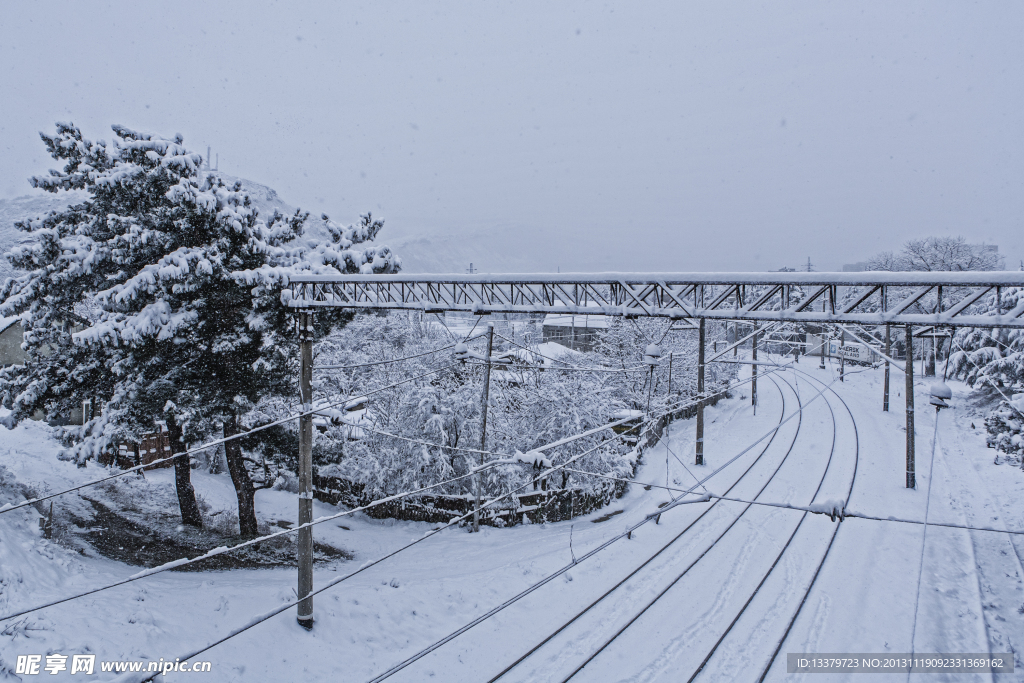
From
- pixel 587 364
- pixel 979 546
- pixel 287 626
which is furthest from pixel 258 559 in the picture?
pixel 979 546

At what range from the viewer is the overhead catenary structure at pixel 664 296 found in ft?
15.1

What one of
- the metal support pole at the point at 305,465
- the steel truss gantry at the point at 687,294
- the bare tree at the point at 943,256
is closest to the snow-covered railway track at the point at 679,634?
the metal support pole at the point at 305,465

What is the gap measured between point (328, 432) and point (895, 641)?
15019mm

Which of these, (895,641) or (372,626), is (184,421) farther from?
(895,641)

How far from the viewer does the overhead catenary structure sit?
459 centimetres

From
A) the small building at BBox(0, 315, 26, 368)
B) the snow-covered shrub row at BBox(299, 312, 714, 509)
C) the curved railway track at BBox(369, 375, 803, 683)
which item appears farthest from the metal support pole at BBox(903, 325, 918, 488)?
the small building at BBox(0, 315, 26, 368)

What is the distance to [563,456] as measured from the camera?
15141mm

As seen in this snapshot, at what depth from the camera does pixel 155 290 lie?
30.5 ft

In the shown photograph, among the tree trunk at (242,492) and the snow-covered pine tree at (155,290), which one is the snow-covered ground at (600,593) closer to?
the tree trunk at (242,492)

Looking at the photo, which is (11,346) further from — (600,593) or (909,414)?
(909,414)

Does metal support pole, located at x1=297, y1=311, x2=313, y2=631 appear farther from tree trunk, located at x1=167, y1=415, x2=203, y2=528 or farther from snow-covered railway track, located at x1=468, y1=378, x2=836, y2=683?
tree trunk, located at x1=167, y1=415, x2=203, y2=528

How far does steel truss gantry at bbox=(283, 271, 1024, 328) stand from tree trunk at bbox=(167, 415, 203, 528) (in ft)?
22.3

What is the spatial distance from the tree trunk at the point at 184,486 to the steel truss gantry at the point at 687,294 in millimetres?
6792

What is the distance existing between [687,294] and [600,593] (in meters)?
6.41
